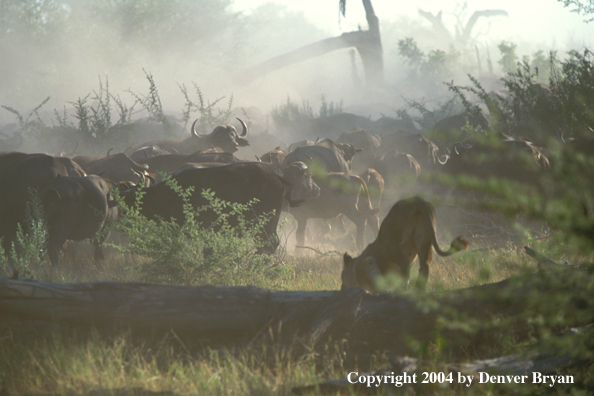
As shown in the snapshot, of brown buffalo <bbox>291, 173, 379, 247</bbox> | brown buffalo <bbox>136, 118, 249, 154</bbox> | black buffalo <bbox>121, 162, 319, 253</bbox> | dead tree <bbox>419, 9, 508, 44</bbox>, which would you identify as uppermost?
dead tree <bbox>419, 9, 508, 44</bbox>

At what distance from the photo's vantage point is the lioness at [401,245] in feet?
15.3

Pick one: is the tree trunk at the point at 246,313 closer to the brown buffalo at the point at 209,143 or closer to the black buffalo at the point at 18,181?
the black buffalo at the point at 18,181

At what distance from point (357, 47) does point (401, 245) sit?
1715 inches

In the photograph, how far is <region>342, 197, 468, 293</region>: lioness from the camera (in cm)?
466

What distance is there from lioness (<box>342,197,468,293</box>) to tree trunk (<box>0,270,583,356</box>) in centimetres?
63

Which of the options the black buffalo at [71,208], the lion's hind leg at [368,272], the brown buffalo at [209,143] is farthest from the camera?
the brown buffalo at [209,143]

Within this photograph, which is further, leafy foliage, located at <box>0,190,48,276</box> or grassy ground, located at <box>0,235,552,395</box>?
leafy foliage, located at <box>0,190,48,276</box>

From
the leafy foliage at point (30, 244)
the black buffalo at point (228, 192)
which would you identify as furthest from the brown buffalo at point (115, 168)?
the black buffalo at point (228, 192)

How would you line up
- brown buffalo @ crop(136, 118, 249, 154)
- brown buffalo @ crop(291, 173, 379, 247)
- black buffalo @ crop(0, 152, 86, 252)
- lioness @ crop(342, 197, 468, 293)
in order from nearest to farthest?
lioness @ crop(342, 197, 468, 293) → black buffalo @ crop(0, 152, 86, 252) → brown buffalo @ crop(291, 173, 379, 247) → brown buffalo @ crop(136, 118, 249, 154)

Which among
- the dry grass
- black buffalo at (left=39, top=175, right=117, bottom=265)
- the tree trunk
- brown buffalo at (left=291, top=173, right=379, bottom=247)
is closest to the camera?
the dry grass

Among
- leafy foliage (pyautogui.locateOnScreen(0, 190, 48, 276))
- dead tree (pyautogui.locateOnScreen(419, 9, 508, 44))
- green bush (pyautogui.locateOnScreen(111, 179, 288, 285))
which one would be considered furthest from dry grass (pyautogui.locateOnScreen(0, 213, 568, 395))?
dead tree (pyautogui.locateOnScreen(419, 9, 508, 44))

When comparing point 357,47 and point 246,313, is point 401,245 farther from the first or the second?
point 357,47

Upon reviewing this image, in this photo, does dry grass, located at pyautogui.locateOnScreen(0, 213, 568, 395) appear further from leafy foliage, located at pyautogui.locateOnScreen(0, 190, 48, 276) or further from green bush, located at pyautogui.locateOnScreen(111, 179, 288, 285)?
green bush, located at pyautogui.locateOnScreen(111, 179, 288, 285)

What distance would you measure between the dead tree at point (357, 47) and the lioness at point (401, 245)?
137 feet
